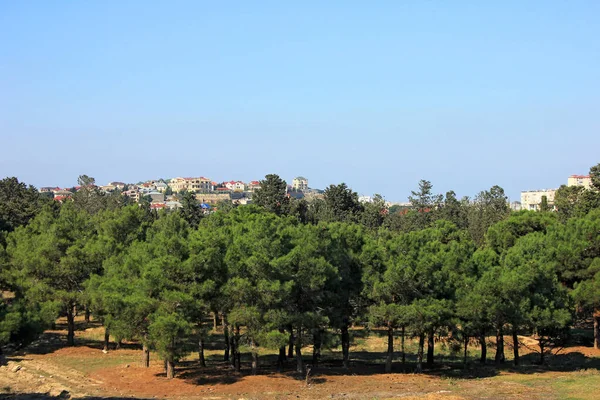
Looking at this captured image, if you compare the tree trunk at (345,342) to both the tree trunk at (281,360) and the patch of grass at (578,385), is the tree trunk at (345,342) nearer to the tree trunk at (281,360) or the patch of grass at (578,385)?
the tree trunk at (281,360)

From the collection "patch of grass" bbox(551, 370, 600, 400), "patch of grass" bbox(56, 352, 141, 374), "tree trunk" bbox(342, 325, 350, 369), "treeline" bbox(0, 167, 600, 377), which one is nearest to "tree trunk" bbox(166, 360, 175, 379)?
"treeline" bbox(0, 167, 600, 377)

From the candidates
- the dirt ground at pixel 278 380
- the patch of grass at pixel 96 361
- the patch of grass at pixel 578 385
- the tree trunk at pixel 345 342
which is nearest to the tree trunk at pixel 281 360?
the dirt ground at pixel 278 380

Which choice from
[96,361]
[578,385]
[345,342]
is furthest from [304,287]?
[96,361]

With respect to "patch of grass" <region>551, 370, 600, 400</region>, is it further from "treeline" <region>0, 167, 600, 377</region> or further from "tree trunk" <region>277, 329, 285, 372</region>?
"tree trunk" <region>277, 329, 285, 372</region>

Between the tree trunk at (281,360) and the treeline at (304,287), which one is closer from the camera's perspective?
the treeline at (304,287)

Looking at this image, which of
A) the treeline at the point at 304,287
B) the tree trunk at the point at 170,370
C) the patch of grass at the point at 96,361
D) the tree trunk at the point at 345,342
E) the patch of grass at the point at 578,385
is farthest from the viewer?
the patch of grass at the point at 96,361

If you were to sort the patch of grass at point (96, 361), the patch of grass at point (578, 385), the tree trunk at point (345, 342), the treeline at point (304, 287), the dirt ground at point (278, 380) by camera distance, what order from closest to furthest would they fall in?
the patch of grass at point (578, 385)
the dirt ground at point (278, 380)
the treeline at point (304, 287)
the tree trunk at point (345, 342)
the patch of grass at point (96, 361)

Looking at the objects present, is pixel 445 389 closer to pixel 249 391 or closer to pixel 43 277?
pixel 249 391

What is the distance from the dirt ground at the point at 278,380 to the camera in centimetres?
3647

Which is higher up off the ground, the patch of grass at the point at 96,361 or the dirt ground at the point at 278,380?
the patch of grass at the point at 96,361

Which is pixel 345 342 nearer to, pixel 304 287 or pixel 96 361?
pixel 304 287

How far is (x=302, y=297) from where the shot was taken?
1593 inches

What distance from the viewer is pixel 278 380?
39656mm

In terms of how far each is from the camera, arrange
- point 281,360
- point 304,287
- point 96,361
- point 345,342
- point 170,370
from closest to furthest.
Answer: point 304,287 → point 170,370 → point 345,342 → point 281,360 → point 96,361
